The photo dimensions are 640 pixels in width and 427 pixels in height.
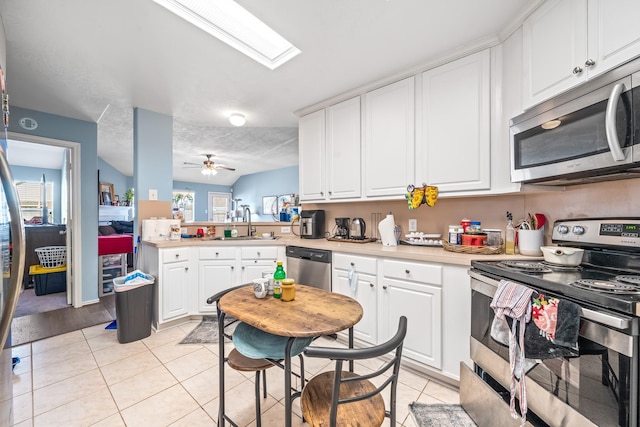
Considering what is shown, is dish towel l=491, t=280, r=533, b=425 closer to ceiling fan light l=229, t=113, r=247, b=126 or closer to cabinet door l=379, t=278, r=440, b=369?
cabinet door l=379, t=278, r=440, b=369

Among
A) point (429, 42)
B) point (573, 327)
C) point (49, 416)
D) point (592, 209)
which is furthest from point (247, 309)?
point (429, 42)

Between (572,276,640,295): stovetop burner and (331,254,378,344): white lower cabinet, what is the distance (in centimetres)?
122

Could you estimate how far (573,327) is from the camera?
96 centimetres

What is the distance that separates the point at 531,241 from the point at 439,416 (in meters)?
1.21

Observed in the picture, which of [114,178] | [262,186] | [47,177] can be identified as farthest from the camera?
[262,186]

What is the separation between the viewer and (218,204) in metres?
9.58

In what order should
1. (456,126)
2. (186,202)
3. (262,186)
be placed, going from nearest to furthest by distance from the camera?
(456,126) → (262,186) → (186,202)

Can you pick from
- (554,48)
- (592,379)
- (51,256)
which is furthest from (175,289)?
(554,48)

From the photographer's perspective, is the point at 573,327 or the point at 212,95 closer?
the point at 573,327

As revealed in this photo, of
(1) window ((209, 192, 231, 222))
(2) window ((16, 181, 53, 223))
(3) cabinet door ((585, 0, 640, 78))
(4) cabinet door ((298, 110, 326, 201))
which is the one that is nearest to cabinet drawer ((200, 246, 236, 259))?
(4) cabinet door ((298, 110, 326, 201))

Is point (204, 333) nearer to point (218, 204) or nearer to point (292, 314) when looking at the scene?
point (292, 314)

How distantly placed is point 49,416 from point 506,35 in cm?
371

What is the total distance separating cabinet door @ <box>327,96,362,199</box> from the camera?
105 inches

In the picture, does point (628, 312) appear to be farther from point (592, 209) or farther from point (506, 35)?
point (506, 35)
